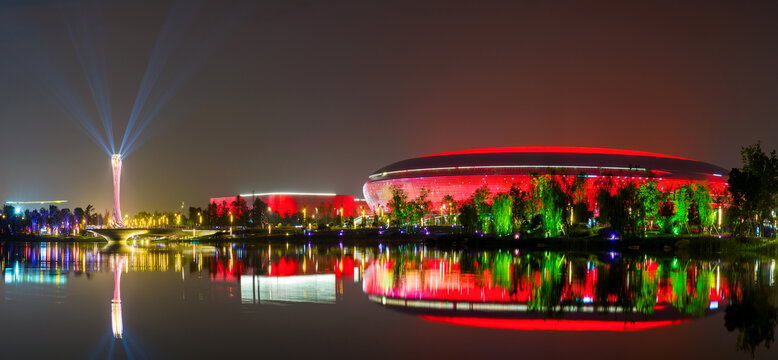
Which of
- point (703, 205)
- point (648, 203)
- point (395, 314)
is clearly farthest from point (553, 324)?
point (703, 205)

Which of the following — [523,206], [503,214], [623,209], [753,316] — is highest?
[523,206]

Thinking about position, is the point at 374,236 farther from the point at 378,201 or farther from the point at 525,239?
the point at 378,201

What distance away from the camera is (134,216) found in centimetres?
18725

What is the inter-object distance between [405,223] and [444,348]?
7880 cm

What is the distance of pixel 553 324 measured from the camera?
45.7 ft

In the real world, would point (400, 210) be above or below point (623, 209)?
below

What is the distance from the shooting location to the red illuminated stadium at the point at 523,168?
10081cm

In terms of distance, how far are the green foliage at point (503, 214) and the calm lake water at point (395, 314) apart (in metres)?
29.8

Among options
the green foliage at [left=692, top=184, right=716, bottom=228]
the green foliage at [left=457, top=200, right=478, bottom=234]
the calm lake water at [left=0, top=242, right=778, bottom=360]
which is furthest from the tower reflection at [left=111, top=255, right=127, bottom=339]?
the green foliage at [left=692, top=184, right=716, bottom=228]

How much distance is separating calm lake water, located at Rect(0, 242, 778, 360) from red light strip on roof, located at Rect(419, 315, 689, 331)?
4cm

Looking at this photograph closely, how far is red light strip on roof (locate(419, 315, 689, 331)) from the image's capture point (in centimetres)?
1355

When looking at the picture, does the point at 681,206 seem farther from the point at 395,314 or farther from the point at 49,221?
the point at 49,221

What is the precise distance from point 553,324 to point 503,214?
43311 mm

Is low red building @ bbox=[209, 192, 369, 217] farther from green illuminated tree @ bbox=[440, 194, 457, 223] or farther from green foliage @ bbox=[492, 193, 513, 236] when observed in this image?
green foliage @ bbox=[492, 193, 513, 236]
